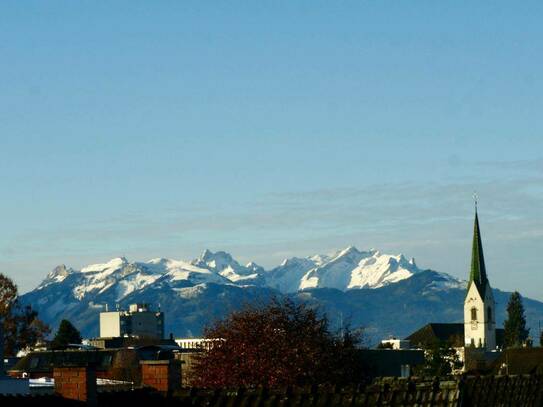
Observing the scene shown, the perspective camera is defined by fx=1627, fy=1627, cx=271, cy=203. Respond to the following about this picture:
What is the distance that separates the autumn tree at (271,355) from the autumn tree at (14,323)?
7545 cm

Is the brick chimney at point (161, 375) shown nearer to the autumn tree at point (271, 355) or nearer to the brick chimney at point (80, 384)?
the brick chimney at point (80, 384)

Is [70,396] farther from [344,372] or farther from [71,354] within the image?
[71,354]

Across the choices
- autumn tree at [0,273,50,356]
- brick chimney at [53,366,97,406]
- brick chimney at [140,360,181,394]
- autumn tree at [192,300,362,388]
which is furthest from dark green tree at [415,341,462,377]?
brick chimney at [53,366,97,406]

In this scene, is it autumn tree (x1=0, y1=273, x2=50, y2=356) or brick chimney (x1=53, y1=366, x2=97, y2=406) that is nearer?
brick chimney (x1=53, y1=366, x2=97, y2=406)

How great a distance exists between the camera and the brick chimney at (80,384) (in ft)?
113

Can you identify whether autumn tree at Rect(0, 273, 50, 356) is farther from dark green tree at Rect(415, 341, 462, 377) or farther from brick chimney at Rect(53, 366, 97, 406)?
brick chimney at Rect(53, 366, 97, 406)

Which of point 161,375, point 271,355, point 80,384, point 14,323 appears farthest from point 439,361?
point 80,384

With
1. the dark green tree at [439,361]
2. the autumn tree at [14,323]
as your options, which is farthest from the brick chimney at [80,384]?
the dark green tree at [439,361]

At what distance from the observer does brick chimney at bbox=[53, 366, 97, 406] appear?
3459 centimetres

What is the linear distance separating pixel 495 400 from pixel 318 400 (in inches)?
384

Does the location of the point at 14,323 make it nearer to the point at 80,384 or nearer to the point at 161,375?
the point at 161,375

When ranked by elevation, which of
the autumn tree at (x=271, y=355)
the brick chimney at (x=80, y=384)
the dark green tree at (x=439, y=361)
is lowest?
the brick chimney at (x=80, y=384)

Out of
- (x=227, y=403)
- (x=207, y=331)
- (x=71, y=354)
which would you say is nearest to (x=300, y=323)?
(x=207, y=331)

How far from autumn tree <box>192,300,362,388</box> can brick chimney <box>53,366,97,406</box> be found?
117 ft
